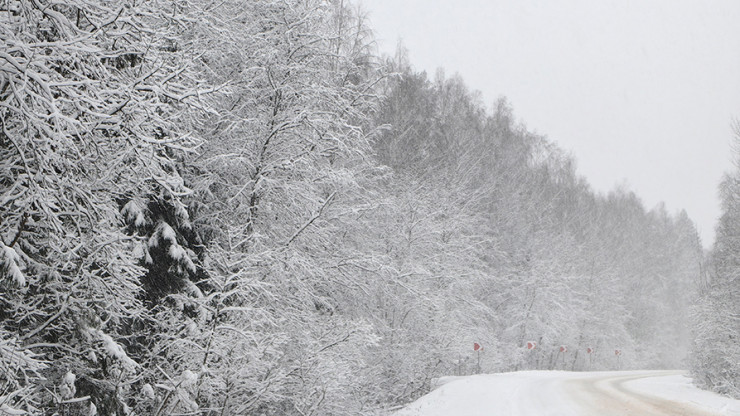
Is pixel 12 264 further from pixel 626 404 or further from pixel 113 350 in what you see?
pixel 626 404

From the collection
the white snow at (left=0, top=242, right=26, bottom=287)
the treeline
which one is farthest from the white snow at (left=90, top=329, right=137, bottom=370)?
the treeline

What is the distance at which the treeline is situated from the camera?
18.6 meters

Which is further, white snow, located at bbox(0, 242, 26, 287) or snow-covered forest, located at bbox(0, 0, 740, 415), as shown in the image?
snow-covered forest, located at bbox(0, 0, 740, 415)

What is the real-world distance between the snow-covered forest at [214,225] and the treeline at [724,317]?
12 centimetres

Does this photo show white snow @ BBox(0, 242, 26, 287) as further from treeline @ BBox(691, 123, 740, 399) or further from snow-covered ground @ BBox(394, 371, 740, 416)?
treeline @ BBox(691, 123, 740, 399)

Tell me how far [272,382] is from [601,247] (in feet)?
132

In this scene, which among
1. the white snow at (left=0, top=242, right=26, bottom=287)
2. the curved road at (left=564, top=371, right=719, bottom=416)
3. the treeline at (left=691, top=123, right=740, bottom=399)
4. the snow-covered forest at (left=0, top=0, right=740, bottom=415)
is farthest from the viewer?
the treeline at (left=691, top=123, right=740, bottom=399)

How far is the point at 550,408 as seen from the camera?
39.0 feet

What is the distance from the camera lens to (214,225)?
8.74 metres

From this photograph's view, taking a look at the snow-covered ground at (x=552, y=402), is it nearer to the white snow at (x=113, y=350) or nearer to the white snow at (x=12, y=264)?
the white snow at (x=113, y=350)

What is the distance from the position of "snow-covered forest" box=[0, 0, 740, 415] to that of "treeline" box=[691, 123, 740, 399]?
4.9 inches

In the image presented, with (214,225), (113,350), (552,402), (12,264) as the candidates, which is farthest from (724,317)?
(12,264)

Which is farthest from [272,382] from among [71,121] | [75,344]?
[71,121]

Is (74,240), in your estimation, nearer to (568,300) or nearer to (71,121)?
(71,121)
